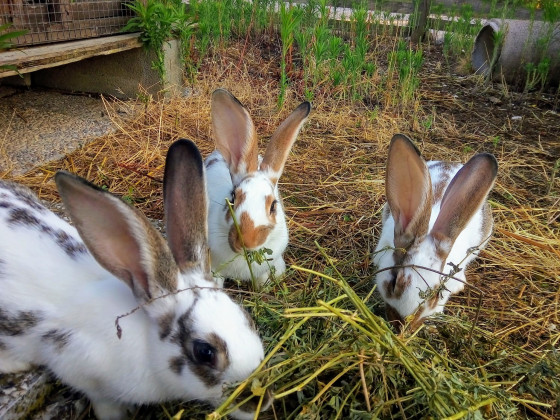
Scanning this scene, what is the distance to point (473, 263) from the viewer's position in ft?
10.7

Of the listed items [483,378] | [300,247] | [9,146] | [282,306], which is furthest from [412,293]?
[9,146]

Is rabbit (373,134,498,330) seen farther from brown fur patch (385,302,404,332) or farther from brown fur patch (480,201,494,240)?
brown fur patch (480,201,494,240)

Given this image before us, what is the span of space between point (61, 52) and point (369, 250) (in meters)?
3.02

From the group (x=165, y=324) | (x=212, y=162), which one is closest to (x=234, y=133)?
(x=212, y=162)

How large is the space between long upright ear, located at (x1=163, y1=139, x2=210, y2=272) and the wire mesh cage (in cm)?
304

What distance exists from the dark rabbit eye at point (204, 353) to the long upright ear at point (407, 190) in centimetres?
119

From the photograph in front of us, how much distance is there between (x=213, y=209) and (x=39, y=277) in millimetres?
1155

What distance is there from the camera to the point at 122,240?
1.84 m

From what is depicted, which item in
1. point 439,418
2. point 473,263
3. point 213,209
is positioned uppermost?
point 213,209

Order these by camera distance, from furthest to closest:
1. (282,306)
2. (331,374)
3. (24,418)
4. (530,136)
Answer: (530,136) → (282,306) → (331,374) → (24,418)

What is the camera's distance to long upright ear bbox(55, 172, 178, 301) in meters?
1.72

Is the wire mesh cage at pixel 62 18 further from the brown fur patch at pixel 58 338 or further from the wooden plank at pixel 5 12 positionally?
the brown fur patch at pixel 58 338

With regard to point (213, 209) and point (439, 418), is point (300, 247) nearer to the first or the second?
point (213, 209)

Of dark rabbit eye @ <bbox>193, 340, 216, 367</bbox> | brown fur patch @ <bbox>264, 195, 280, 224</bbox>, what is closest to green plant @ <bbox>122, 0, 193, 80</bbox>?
brown fur patch @ <bbox>264, 195, 280, 224</bbox>
